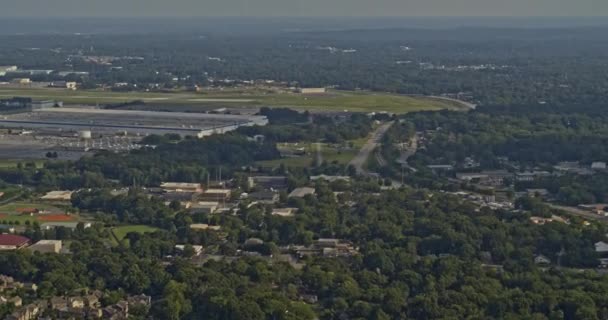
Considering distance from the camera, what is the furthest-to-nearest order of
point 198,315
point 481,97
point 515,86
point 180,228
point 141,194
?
point 515,86, point 481,97, point 141,194, point 180,228, point 198,315

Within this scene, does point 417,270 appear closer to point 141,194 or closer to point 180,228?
point 180,228

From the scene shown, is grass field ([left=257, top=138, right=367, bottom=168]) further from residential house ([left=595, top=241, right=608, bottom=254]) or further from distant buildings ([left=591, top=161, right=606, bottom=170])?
residential house ([left=595, top=241, right=608, bottom=254])

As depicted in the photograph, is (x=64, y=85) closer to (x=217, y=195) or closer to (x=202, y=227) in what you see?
(x=217, y=195)

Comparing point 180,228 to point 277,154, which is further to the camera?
point 277,154

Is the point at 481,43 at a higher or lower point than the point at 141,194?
lower

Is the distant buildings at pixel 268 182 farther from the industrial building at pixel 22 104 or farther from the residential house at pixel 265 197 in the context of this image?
the industrial building at pixel 22 104

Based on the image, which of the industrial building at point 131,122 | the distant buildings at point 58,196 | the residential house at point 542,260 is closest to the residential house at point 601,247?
the residential house at point 542,260

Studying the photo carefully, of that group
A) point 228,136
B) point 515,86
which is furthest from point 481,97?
point 228,136

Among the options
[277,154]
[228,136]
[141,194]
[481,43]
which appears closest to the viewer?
[141,194]
